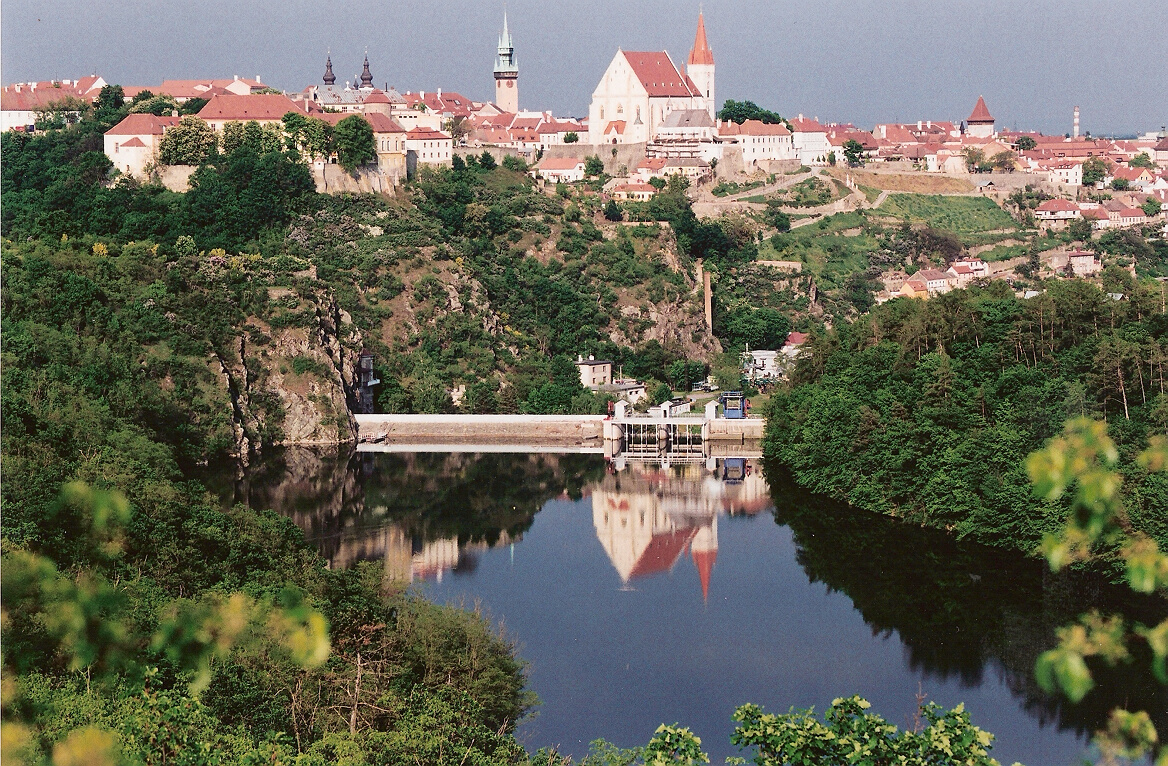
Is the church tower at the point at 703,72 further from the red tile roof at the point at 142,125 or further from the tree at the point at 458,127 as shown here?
the red tile roof at the point at 142,125

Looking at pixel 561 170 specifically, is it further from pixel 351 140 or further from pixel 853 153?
pixel 853 153

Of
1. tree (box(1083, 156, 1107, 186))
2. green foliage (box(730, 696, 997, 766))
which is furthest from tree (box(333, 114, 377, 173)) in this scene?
green foliage (box(730, 696, 997, 766))

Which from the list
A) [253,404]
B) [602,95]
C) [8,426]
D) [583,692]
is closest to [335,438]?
[253,404]

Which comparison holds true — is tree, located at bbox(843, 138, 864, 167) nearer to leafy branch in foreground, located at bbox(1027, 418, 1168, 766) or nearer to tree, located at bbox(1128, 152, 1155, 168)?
tree, located at bbox(1128, 152, 1155, 168)

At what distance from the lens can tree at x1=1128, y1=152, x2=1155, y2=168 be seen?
222 feet

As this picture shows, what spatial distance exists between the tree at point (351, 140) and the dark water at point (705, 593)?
1511 centimetres

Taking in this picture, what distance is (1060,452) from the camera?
4020 millimetres

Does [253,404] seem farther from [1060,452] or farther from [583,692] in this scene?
[1060,452]

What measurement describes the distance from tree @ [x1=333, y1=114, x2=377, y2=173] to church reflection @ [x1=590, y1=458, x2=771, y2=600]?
16.5 meters

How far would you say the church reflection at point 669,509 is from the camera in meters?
25.3

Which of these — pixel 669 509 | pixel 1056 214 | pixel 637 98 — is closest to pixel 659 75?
pixel 637 98

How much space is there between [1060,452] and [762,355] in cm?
4107

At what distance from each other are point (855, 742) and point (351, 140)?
123 ft

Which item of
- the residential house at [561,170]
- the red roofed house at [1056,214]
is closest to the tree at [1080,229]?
the red roofed house at [1056,214]
